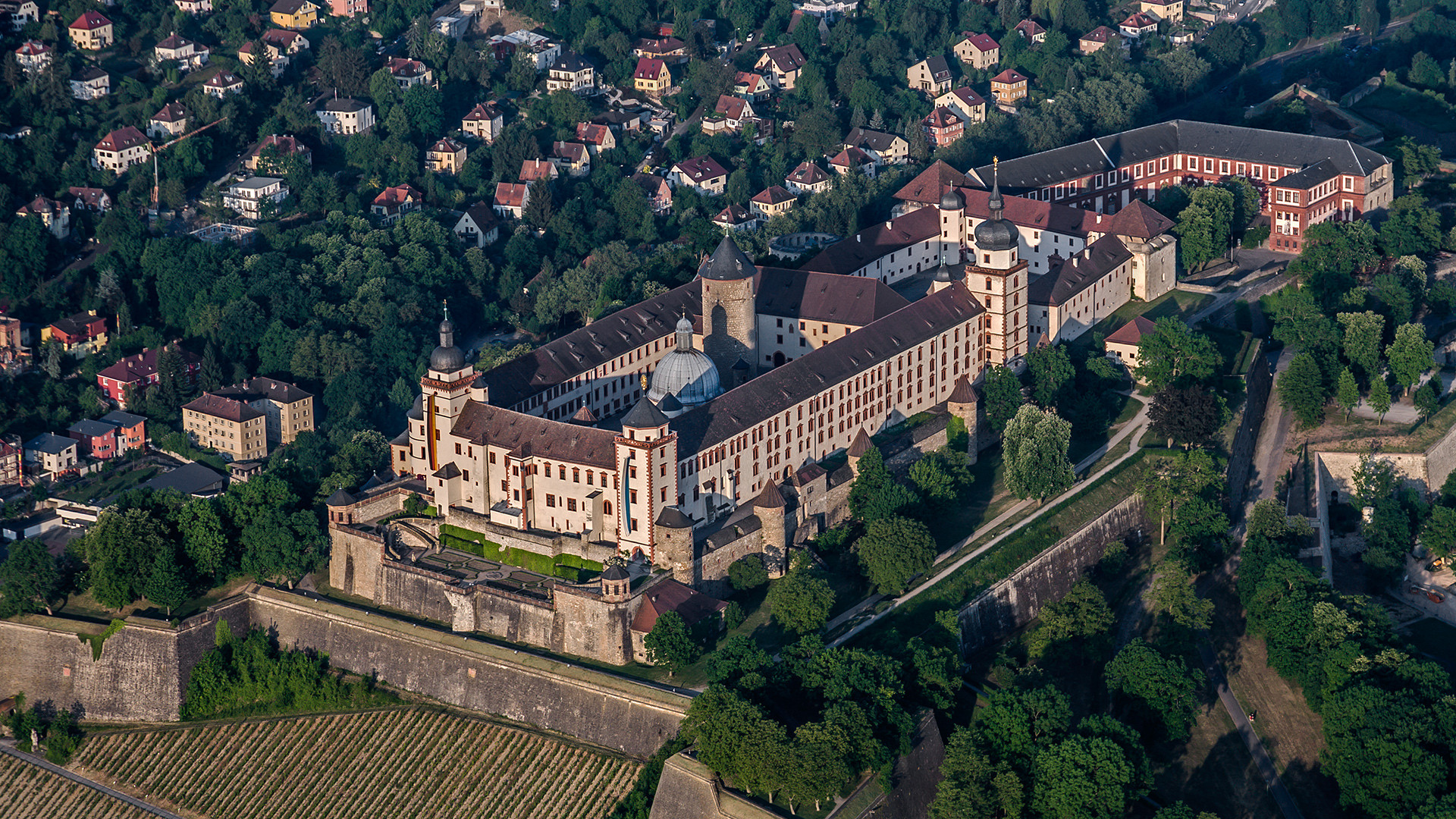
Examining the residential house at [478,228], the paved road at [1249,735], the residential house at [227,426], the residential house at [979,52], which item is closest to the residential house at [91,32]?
the residential house at [478,228]

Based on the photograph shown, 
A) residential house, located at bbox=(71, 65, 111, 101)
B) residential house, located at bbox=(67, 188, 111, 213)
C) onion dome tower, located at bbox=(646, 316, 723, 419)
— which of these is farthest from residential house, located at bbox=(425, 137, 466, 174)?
onion dome tower, located at bbox=(646, 316, 723, 419)

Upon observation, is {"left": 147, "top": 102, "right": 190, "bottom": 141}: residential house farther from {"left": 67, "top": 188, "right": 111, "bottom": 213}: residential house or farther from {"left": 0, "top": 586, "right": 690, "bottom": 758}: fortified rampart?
{"left": 0, "top": 586, "right": 690, "bottom": 758}: fortified rampart

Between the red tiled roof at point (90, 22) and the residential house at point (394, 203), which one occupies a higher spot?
the red tiled roof at point (90, 22)

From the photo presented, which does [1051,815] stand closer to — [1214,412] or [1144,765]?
[1144,765]

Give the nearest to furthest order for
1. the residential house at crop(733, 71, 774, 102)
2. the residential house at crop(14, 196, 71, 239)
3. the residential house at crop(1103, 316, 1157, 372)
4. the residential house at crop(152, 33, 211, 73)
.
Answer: the residential house at crop(1103, 316, 1157, 372) < the residential house at crop(14, 196, 71, 239) < the residential house at crop(733, 71, 774, 102) < the residential house at crop(152, 33, 211, 73)

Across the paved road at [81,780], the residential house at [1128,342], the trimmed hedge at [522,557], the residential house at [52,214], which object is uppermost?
the residential house at [1128,342]

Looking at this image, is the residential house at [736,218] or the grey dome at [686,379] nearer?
the grey dome at [686,379]

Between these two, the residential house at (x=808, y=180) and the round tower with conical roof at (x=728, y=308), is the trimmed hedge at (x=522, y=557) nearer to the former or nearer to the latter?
the round tower with conical roof at (x=728, y=308)

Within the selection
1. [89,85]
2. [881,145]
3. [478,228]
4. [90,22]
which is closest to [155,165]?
[89,85]

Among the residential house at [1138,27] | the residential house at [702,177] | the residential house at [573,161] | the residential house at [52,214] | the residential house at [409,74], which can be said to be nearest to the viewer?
the residential house at [52,214]
